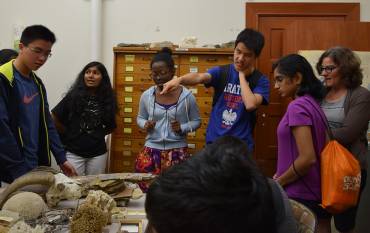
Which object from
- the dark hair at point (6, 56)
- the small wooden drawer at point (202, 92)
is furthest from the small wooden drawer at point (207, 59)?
the dark hair at point (6, 56)

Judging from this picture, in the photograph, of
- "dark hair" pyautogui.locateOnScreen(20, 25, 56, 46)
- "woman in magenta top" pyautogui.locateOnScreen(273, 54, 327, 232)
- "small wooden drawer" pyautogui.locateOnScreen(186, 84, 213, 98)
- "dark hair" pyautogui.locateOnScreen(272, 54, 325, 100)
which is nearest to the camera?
"woman in magenta top" pyautogui.locateOnScreen(273, 54, 327, 232)

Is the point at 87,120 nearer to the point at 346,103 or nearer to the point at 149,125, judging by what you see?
the point at 149,125

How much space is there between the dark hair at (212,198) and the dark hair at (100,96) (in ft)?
9.41

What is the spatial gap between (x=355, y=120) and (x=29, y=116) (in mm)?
1997

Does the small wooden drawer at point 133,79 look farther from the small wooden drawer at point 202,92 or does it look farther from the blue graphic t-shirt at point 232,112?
the blue graphic t-shirt at point 232,112

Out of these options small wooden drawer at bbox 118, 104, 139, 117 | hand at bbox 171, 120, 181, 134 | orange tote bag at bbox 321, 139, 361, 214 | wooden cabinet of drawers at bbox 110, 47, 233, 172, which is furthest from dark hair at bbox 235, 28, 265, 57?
small wooden drawer at bbox 118, 104, 139, 117

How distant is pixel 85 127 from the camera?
11.5ft

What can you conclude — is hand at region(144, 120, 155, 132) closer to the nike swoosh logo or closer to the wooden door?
the nike swoosh logo

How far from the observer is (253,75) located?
8.89ft

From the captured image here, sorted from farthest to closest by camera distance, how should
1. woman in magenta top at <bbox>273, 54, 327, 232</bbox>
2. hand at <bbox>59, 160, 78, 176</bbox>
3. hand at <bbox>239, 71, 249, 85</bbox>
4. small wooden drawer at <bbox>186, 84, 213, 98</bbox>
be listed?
small wooden drawer at <bbox>186, 84, 213, 98</bbox> < hand at <bbox>59, 160, 78, 176</bbox> < hand at <bbox>239, 71, 249, 85</bbox> < woman in magenta top at <bbox>273, 54, 327, 232</bbox>

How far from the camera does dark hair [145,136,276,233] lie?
0.71m

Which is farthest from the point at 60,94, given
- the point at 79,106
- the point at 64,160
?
the point at 64,160

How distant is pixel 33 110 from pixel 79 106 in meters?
1.00

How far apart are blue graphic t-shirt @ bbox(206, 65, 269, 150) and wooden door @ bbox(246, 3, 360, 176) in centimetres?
201
